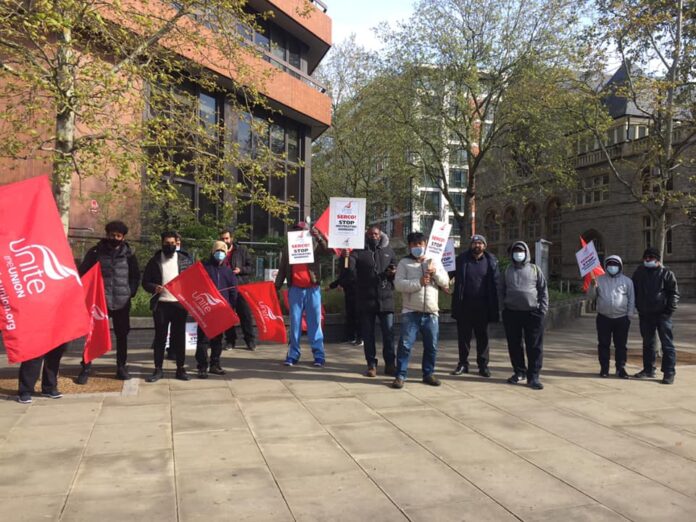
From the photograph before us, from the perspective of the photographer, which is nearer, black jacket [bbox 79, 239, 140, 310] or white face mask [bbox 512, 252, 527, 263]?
black jacket [bbox 79, 239, 140, 310]

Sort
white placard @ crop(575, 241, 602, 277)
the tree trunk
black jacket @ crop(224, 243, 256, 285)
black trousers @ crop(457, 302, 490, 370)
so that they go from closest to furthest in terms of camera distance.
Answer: the tree trunk → black trousers @ crop(457, 302, 490, 370) → white placard @ crop(575, 241, 602, 277) → black jacket @ crop(224, 243, 256, 285)

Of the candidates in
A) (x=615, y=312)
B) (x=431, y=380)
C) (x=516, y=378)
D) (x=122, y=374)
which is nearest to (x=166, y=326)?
(x=122, y=374)

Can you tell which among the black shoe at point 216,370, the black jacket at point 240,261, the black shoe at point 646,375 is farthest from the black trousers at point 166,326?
the black shoe at point 646,375

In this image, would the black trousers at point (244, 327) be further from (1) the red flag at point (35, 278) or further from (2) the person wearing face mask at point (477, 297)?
(1) the red flag at point (35, 278)

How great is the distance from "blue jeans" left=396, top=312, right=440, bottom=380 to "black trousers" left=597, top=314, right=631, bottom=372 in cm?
262

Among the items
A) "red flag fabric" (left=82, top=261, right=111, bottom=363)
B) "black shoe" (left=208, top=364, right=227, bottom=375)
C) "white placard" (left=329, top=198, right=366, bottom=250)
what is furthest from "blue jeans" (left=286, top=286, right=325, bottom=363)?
"red flag fabric" (left=82, top=261, right=111, bottom=363)

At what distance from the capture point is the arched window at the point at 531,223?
51.9 m

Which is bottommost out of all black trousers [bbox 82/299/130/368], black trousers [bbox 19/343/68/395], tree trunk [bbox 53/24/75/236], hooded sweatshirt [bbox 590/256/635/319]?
black trousers [bbox 19/343/68/395]

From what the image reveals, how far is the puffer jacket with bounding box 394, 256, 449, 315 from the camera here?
704 cm

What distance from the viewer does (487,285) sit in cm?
789

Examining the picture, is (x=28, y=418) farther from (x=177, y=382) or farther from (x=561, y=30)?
(x=561, y=30)

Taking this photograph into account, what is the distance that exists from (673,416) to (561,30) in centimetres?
1953

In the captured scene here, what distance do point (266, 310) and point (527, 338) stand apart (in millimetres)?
3742

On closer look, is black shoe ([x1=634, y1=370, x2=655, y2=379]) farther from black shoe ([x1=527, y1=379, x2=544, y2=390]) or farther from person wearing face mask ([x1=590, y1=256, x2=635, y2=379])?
black shoe ([x1=527, y1=379, x2=544, y2=390])
